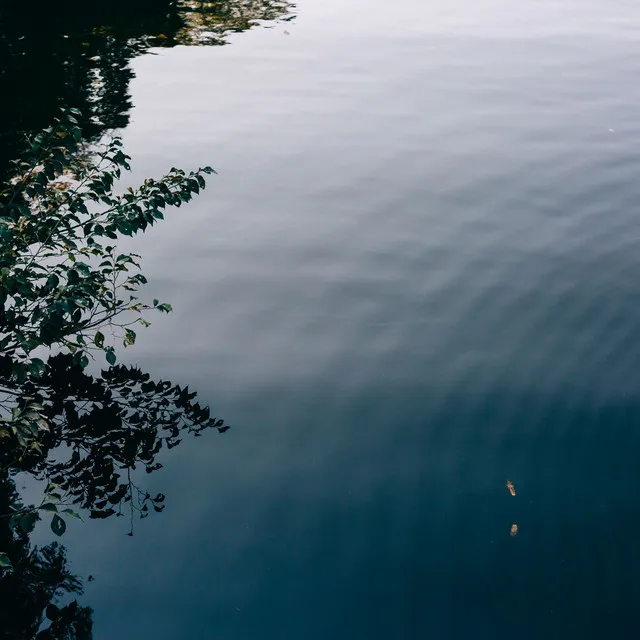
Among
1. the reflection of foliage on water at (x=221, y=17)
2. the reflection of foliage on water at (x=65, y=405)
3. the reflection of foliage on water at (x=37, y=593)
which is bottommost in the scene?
the reflection of foliage on water at (x=37, y=593)

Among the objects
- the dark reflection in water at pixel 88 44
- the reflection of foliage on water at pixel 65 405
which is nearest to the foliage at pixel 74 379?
the reflection of foliage on water at pixel 65 405

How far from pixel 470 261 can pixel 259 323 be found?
214cm

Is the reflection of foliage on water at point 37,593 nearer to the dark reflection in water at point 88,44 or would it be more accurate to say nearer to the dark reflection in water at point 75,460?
the dark reflection in water at point 75,460

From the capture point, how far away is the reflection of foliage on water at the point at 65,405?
4316mm

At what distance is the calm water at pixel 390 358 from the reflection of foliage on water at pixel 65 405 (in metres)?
0.18

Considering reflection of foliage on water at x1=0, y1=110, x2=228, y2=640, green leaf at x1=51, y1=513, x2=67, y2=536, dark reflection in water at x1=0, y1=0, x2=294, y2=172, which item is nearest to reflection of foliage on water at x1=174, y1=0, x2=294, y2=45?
dark reflection in water at x1=0, y1=0, x2=294, y2=172

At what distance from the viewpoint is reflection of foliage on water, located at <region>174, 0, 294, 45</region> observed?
12.9 m

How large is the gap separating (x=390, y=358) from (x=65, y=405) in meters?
2.38

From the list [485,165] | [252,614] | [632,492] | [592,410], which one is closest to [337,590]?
[252,614]

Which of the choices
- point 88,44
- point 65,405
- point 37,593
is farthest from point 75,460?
point 88,44

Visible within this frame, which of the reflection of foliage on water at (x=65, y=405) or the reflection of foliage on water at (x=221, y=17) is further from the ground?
the reflection of foliage on water at (x=221, y=17)

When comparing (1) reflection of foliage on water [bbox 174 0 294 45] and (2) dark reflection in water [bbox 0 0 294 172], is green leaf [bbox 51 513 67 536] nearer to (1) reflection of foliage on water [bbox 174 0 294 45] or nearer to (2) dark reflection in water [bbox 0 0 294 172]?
(2) dark reflection in water [bbox 0 0 294 172]

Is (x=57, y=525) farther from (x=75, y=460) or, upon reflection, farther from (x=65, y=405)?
(x=65, y=405)

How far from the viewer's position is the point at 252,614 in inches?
166
